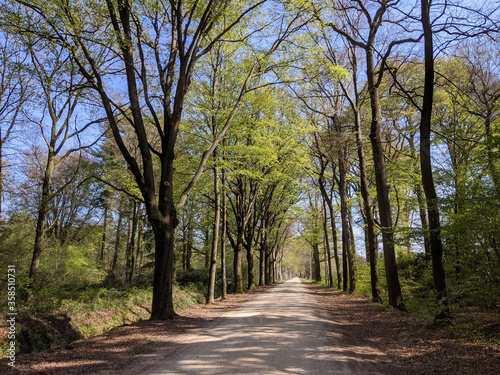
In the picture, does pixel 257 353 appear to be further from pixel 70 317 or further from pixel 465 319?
pixel 70 317

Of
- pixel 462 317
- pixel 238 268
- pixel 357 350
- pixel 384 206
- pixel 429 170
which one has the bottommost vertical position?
pixel 357 350

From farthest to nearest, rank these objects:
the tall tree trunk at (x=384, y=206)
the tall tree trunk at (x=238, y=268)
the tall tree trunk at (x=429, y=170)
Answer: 1. the tall tree trunk at (x=238, y=268)
2. the tall tree trunk at (x=384, y=206)
3. the tall tree trunk at (x=429, y=170)

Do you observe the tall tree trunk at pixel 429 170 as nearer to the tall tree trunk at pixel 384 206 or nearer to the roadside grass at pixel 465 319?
the roadside grass at pixel 465 319

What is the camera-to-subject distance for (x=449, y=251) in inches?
281

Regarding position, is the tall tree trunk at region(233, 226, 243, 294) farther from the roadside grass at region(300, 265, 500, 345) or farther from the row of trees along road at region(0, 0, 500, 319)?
the roadside grass at region(300, 265, 500, 345)

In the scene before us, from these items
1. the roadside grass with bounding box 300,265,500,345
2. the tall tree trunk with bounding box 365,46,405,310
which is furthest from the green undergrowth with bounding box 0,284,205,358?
the roadside grass with bounding box 300,265,500,345

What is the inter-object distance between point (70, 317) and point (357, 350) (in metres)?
7.78

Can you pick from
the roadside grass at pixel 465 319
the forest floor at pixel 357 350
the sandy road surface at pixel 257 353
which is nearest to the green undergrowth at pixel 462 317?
the roadside grass at pixel 465 319

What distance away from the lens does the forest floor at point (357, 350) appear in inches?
173

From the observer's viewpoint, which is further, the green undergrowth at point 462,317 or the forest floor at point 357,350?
the green undergrowth at point 462,317

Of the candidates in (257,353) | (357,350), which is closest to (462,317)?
(357,350)

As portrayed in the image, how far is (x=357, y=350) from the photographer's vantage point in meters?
5.57

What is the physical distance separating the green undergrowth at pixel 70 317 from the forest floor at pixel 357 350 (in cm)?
151

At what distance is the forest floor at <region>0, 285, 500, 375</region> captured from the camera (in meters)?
4.41
